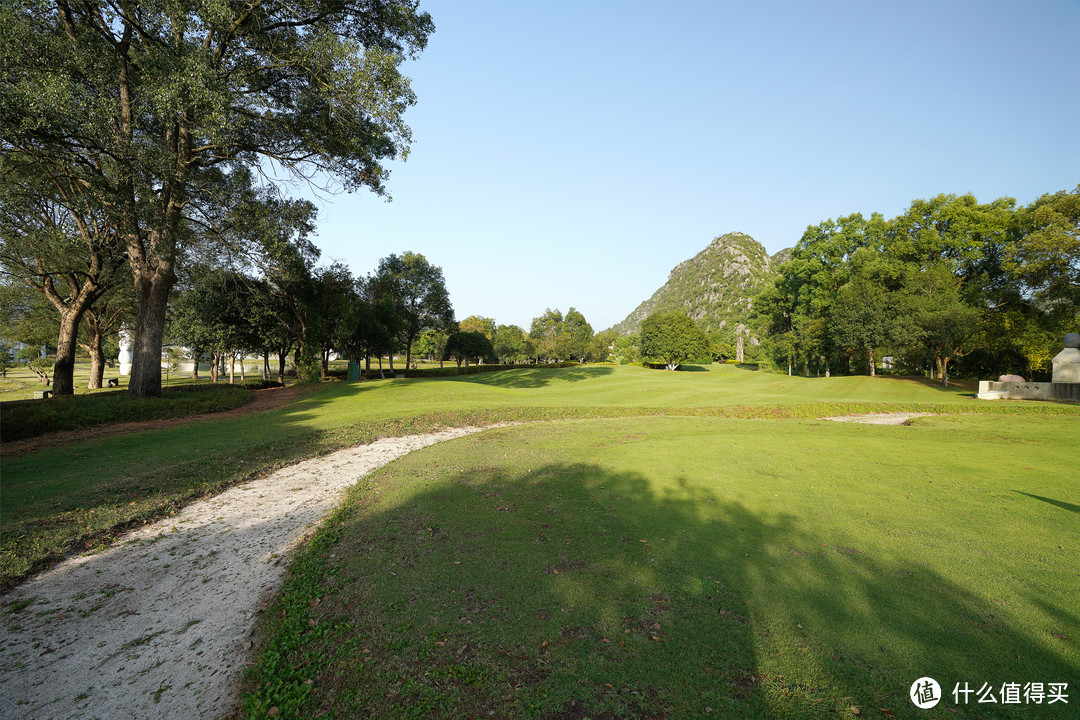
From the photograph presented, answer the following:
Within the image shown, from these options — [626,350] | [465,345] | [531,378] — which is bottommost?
[531,378]

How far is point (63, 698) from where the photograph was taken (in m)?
3.71

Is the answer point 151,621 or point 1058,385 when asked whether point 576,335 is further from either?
point 151,621

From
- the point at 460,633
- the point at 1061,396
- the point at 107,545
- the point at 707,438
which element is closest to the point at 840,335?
the point at 1061,396

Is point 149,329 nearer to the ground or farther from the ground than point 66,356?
farther from the ground

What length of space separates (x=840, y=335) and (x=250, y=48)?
4555 cm

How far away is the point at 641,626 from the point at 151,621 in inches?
216

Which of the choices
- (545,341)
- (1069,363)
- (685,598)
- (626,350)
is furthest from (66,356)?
(626,350)

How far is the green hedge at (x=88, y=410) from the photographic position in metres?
12.0

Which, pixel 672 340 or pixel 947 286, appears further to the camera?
pixel 672 340

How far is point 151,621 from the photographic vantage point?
15.7 ft

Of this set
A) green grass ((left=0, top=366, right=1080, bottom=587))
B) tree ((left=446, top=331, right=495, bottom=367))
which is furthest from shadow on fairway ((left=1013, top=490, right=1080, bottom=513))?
tree ((left=446, top=331, right=495, bottom=367))

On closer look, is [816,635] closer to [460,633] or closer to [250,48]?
[460,633]

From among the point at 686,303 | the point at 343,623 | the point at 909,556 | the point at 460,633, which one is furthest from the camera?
the point at 686,303

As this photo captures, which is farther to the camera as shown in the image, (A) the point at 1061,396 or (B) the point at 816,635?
(A) the point at 1061,396
